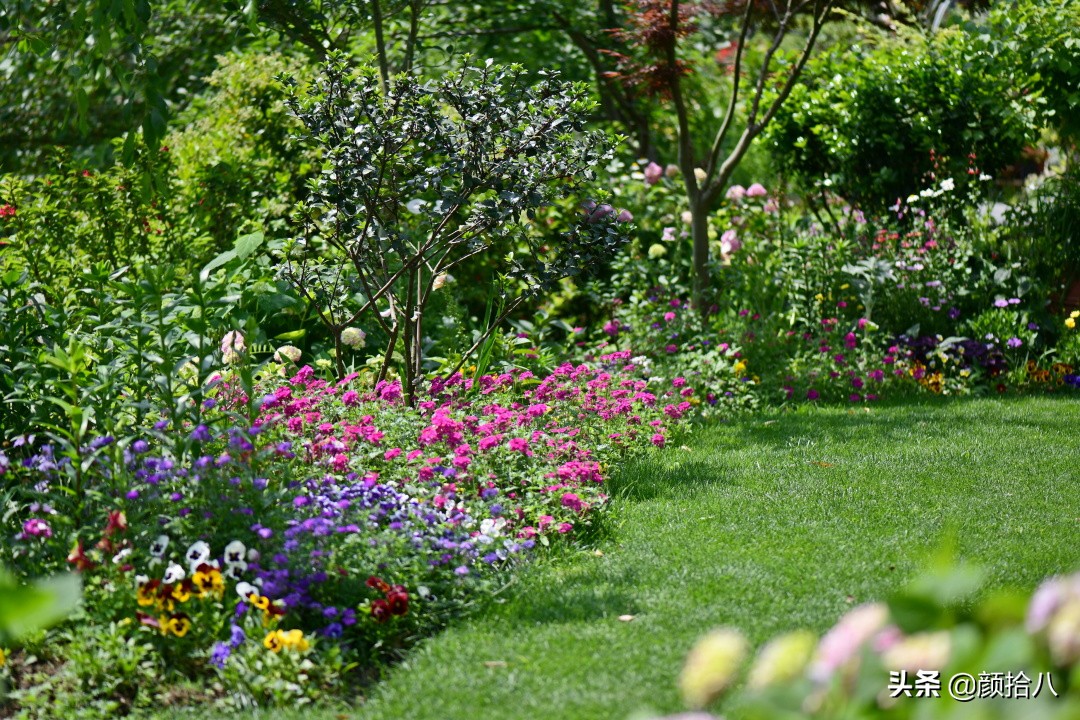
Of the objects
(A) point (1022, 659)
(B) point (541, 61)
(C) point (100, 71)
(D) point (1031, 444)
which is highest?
(B) point (541, 61)

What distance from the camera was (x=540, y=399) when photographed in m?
5.16

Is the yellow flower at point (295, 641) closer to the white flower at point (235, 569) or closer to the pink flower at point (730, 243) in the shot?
the white flower at point (235, 569)

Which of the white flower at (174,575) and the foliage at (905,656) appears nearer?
the foliage at (905,656)

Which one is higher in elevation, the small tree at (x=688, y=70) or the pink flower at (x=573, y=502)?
the small tree at (x=688, y=70)

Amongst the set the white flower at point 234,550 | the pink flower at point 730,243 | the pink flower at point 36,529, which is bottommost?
the white flower at point 234,550

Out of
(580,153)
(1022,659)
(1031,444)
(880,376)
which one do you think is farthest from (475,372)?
(1022,659)

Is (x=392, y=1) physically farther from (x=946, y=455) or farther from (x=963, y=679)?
(x=963, y=679)

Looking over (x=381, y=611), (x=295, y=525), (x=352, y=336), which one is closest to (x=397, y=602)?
(x=381, y=611)

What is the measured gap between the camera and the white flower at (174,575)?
10.1 ft

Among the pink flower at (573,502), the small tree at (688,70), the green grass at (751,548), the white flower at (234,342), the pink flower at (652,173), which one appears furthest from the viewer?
the pink flower at (652,173)

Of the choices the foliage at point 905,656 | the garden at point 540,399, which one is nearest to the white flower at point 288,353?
the garden at point 540,399

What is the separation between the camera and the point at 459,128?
189 inches

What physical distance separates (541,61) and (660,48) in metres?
3.44

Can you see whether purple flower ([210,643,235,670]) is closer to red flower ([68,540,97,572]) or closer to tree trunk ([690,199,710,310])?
red flower ([68,540,97,572])
